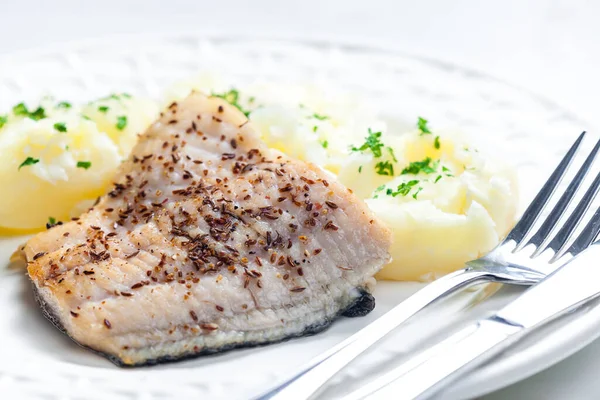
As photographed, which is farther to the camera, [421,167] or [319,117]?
[319,117]

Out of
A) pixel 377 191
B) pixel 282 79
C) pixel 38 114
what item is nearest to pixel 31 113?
pixel 38 114

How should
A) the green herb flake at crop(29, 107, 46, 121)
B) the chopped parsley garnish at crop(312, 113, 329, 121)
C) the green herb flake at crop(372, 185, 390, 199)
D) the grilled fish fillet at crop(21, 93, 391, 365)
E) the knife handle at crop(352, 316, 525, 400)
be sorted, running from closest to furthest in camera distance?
the knife handle at crop(352, 316, 525, 400), the grilled fish fillet at crop(21, 93, 391, 365), the green herb flake at crop(372, 185, 390, 199), the green herb flake at crop(29, 107, 46, 121), the chopped parsley garnish at crop(312, 113, 329, 121)

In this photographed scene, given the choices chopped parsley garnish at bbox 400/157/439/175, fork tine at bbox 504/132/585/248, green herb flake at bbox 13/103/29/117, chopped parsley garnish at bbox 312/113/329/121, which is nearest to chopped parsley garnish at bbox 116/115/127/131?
green herb flake at bbox 13/103/29/117

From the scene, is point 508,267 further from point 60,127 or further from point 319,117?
point 60,127

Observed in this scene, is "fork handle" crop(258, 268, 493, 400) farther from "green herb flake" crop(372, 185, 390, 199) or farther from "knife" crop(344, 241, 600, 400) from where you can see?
"green herb flake" crop(372, 185, 390, 199)

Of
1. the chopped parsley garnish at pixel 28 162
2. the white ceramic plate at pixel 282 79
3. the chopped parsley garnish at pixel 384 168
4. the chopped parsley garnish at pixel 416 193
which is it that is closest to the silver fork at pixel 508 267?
the white ceramic plate at pixel 282 79

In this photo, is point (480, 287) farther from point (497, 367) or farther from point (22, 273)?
point (22, 273)
